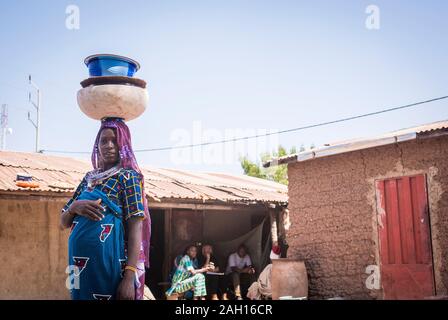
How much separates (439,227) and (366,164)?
129 cm

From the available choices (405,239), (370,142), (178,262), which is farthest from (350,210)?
(178,262)

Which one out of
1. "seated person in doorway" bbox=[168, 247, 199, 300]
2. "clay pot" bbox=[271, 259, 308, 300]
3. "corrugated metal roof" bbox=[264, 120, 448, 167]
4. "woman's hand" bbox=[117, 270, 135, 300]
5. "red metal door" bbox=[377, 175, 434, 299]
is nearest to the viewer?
"woman's hand" bbox=[117, 270, 135, 300]

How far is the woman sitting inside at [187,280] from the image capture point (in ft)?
29.8

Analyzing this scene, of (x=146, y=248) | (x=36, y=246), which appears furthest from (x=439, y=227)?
(x=36, y=246)

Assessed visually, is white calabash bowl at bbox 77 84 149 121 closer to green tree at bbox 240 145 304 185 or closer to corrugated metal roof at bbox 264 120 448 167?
corrugated metal roof at bbox 264 120 448 167

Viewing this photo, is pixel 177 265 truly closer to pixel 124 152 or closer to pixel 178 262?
pixel 178 262

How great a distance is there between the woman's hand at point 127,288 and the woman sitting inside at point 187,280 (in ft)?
21.2

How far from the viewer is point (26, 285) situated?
24.3ft

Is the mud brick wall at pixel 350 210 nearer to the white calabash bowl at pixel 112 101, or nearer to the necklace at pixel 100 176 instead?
the white calabash bowl at pixel 112 101

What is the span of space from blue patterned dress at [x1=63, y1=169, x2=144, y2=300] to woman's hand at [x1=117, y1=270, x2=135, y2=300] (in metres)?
0.04

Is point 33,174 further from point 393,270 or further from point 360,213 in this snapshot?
point 393,270

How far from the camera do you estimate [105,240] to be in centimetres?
275

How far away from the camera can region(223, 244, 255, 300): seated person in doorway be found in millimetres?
10273

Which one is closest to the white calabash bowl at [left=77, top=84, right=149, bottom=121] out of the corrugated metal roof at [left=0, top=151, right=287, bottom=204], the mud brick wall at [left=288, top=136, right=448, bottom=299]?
the corrugated metal roof at [left=0, top=151, right=287, bottom=204]
